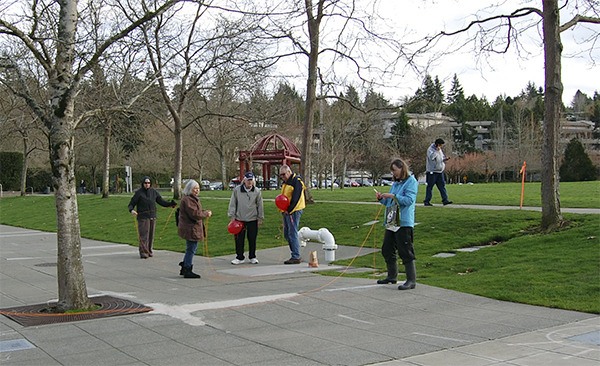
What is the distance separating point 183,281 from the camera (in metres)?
11.5

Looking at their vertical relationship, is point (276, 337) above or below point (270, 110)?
below

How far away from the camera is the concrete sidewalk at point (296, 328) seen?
21.0 ft

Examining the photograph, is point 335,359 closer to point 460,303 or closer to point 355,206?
point 460,303

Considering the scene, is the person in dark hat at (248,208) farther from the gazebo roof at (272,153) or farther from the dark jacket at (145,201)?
the gazebo roof at (272,153)

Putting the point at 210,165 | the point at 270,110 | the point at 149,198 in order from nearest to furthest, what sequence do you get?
the point at 149,198 < the point at 270,110 < the point at 210,165

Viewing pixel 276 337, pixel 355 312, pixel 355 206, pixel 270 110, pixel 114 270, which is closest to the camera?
pixel 276 337

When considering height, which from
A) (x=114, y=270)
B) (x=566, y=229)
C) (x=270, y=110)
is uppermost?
(x=270, y=110)

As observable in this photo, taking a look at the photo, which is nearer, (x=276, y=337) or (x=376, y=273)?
(x=276, y=337)

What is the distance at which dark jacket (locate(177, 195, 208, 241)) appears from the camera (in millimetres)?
11953

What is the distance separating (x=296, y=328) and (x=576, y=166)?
5505cm

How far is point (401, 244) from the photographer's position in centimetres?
1002

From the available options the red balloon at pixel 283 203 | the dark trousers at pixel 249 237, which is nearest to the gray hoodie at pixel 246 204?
the dark trousers at pixel 249 237

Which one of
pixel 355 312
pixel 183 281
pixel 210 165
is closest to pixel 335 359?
pixel 355 312

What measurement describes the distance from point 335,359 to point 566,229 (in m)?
9.30
